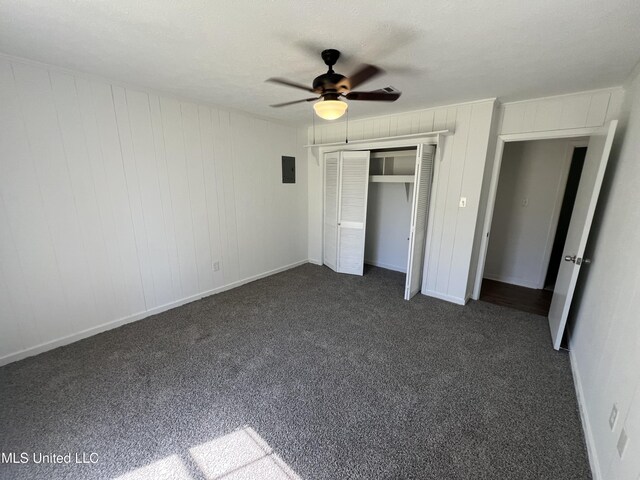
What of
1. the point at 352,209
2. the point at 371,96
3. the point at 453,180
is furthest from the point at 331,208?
the point at 371,96

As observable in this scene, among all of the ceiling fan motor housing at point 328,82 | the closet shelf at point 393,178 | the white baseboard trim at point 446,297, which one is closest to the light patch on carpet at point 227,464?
the ceiling fan motor housing at point 328,82

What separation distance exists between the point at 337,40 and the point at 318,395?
241 cm

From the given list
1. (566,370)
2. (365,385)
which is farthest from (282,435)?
(566,370)

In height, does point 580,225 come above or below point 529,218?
above

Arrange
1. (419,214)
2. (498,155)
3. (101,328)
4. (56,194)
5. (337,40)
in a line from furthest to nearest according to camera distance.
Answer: (419,214)
(498,155)
(101,328)
(56,194)
(337,40)

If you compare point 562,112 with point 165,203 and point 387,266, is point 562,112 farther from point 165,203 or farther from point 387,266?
point 165,203

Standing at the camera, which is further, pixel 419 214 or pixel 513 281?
pixel 513 281

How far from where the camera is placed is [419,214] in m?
3.33

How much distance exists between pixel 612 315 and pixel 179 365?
307 centimetres

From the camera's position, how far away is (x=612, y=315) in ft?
5.34

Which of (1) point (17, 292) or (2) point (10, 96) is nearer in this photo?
(2) point (10, 96)

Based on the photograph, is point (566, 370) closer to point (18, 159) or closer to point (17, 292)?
point (17, 292)

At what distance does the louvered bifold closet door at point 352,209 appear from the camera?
13.1 feet

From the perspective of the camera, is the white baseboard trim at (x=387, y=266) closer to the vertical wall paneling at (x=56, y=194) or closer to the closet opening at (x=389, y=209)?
the closet opening at (x=389, y=209)
